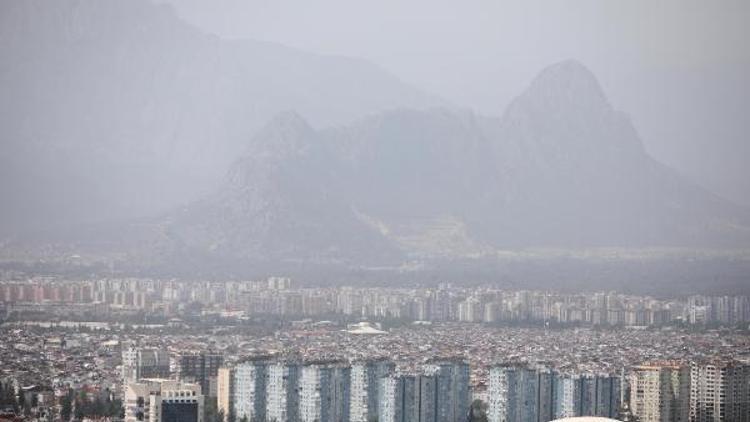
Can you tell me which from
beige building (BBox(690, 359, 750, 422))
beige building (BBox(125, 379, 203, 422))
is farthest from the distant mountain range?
beige building (BBox(125, 379, 203, 422))

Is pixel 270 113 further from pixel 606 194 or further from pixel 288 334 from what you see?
pixel 288 334

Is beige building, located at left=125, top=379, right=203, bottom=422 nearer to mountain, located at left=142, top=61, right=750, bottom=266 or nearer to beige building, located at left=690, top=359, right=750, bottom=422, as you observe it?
beige building, located at left=690, top=359, right=750, bottom=422

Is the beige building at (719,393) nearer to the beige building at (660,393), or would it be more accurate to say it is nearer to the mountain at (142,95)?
the beige building at (660,393)

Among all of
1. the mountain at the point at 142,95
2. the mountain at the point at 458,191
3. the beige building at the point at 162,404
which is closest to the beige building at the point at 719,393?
the beige building at the point at 162,404

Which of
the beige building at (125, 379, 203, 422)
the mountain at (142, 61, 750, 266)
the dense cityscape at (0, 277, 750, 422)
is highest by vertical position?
the mountain at (142, 61, 750, 266)

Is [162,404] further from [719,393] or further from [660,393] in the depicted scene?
[719,393]

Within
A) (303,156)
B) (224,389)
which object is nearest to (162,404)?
(224,389)

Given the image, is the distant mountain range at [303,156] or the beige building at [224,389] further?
the distant mountain range at [303,156]

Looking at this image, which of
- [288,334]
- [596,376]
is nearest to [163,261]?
[288,334]
